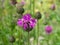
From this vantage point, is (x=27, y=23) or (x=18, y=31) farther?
(x=18, y=31)

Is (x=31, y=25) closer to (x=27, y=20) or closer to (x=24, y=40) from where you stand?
(x=27, y=20)

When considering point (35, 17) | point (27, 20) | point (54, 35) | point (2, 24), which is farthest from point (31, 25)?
point (54, 35)

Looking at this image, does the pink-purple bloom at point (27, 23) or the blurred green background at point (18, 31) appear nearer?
the pink-purple bloom at point (27, 23)

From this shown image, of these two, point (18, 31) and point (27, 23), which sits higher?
→ point (27, 23)

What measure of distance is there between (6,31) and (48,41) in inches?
11.7

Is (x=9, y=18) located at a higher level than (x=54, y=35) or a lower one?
higher

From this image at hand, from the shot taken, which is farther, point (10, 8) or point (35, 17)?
point (10, 8)

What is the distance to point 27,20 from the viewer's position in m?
1.41

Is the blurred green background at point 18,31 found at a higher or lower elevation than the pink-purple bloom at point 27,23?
lower

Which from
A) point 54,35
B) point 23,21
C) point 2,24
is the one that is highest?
point 23,21

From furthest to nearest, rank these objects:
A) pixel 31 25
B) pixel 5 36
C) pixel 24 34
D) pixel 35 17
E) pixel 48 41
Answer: pixel 24 34, pixel 48 41, pixel 5 36, pixel 35 17, pixel 31 25

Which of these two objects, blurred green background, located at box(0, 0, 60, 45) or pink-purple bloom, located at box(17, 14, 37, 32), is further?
blurred green background, located at box(0, 0, 60, 45)

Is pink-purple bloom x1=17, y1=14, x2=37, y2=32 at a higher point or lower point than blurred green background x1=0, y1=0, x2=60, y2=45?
higher

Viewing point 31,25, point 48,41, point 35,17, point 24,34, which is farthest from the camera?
point 24,34
